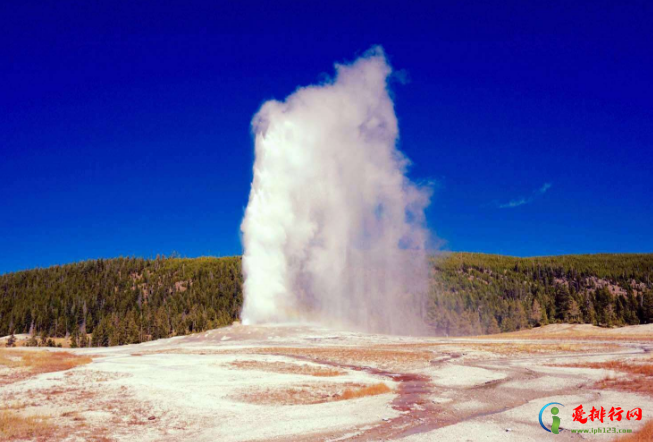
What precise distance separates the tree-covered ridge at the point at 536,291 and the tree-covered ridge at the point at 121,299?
54.2 metres

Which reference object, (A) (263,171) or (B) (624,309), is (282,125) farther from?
(B) (624,309)

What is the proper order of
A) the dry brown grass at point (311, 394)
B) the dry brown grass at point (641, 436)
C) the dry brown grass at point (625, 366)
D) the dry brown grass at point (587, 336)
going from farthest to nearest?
the dry brown grass at point (587, 336) < the dry brown grass at point (625, 366) < the dry brown grass at point (311, 394) < the dry brown grass at point (641, 436)

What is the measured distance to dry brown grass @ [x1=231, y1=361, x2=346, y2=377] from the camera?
83.7 ft

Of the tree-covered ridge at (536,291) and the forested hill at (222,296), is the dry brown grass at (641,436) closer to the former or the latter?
the forested hill at (222,296)

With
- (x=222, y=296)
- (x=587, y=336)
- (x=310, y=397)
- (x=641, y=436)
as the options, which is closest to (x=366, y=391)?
(x=310, y=397)

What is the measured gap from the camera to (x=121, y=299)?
419 feet

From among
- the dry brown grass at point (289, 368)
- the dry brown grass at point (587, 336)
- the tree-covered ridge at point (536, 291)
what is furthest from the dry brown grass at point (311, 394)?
the tree-covered ridge at point (536, 291)

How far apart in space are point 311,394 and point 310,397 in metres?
0.57

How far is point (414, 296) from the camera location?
87.2 m

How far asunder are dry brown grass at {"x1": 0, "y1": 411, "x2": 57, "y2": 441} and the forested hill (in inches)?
2684

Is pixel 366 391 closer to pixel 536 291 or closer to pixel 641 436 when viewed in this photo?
pixel 641 436

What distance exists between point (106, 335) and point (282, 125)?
50200 millimetres

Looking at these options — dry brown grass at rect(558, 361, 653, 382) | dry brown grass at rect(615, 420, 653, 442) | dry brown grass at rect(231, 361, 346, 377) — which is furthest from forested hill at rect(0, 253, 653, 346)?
dry brown grass at rect(615, 420, 653, 442)

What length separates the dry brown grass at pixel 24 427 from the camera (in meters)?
11.6
